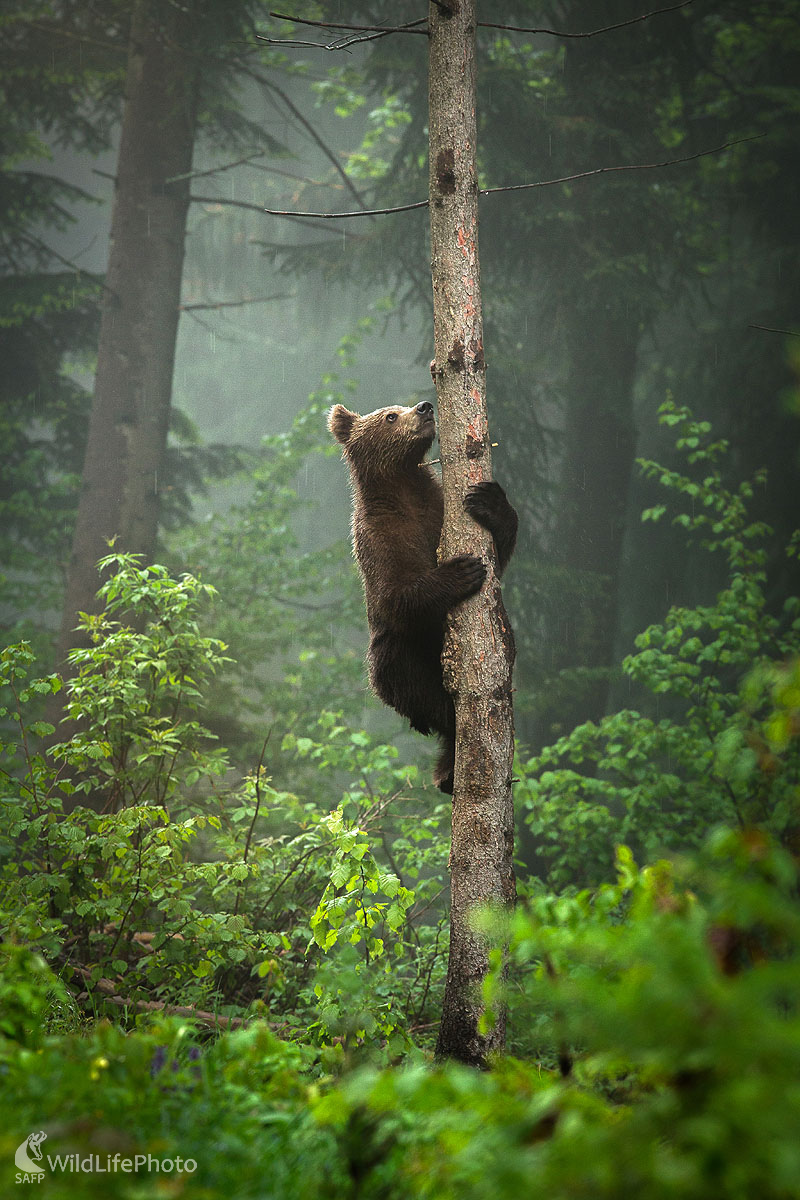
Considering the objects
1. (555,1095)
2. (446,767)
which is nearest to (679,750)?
(446,767)

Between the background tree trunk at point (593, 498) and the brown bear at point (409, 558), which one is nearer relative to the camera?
the brown bear at point (409, 558)

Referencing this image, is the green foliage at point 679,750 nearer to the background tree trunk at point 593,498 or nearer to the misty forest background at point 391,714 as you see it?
the misty forest background at point 391,714

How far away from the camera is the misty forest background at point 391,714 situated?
1.29m

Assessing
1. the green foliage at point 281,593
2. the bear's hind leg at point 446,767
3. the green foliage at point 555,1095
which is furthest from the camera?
the green foliage at point 281,593

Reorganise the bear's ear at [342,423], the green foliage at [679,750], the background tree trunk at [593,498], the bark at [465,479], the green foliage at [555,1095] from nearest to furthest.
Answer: the green foliage at [555,1095], the bark at [465,479], the bear's ear at [342,423], the green foliage at [679,750], the background tree trunk at [593,498]

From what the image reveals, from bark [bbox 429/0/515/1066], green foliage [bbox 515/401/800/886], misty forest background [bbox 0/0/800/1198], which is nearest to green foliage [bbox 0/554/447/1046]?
misty forest background [bbox 0/0/800/1198]

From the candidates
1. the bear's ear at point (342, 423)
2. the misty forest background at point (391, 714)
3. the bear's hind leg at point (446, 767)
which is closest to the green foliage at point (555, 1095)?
the misty forest background at point (391, 714)

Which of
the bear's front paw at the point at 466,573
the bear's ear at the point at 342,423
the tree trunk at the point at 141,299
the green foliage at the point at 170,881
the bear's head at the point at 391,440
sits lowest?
the green foliage at the point at 170,881

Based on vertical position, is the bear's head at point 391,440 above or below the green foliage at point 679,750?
above

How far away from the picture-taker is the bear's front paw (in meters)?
3.46

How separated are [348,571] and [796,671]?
989 centimetres

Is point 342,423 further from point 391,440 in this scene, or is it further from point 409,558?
point 409,558

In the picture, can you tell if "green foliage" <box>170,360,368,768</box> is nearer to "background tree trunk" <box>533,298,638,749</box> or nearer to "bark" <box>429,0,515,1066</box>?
"background tree trunk" <box>533,298,638,749</box>

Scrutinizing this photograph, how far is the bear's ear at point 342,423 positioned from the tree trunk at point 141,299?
4430 mm
